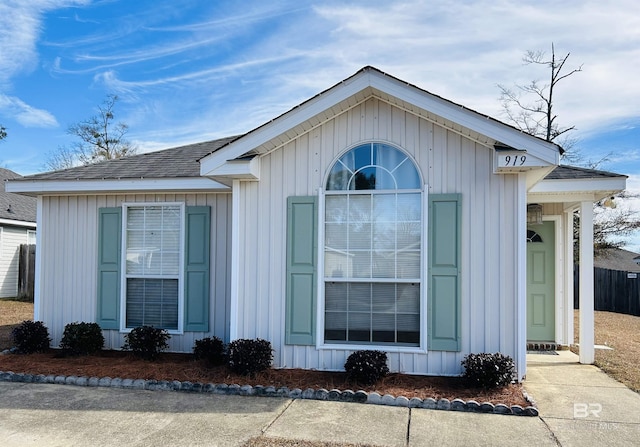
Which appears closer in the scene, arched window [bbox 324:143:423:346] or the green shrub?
arched window [bbox 324:143:423:346]

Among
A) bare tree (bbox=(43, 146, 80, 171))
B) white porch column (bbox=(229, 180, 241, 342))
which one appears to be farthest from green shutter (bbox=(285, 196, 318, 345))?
bare tree (bbox=(43, 146, 80, 171))

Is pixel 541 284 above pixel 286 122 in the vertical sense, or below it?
below

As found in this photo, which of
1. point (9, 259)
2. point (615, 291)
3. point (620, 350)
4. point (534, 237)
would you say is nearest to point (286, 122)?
point (534, 237)

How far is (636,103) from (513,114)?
14.5 feet

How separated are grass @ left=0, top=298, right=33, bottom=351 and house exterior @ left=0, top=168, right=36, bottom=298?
85 cm

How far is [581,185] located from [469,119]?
2.61 meters

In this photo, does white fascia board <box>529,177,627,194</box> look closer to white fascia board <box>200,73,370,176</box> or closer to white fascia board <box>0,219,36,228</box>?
white fascia board <box>200,73,370,176</box>

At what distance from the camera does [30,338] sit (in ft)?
26.4

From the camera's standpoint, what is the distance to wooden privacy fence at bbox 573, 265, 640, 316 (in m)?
17.5

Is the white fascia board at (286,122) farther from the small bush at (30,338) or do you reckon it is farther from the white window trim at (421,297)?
the small bush at (30,338)

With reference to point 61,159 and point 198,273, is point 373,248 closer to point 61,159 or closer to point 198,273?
point 198,273

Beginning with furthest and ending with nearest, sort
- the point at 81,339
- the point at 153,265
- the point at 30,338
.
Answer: the point at 153,265, the point at 30,338, the point at 81,339

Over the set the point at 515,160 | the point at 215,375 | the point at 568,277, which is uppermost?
the point at 515,160

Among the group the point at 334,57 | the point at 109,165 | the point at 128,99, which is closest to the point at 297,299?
the point at 109,165
